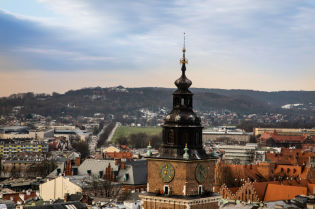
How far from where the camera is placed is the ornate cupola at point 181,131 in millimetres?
28438

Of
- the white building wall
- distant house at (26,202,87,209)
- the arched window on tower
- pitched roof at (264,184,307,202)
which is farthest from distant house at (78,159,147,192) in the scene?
the arched window on tower

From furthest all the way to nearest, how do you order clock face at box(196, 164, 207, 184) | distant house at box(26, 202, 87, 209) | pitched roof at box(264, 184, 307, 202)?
pitched roof at box(264, 184, 307, 202) < distant house at box(26, 202, 87, 209) < clock face at box(196, 164, 207, 184)

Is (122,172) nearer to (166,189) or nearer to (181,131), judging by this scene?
(166,189)

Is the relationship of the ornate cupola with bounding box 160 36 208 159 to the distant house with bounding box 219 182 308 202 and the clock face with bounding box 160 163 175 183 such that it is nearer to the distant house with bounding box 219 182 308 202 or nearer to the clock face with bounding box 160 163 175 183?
the clock face with bounding box 160 163 175 183

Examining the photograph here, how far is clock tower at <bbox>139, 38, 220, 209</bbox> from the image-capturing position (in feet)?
92.1

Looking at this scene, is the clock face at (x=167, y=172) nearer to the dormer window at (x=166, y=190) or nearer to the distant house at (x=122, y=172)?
the dormer window at (x=166, y=190)

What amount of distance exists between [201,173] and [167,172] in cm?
144

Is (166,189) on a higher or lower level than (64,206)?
higher

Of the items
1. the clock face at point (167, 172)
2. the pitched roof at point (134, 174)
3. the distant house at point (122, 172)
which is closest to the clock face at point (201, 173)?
the clock face at point (167, 172)

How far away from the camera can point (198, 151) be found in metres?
28.6

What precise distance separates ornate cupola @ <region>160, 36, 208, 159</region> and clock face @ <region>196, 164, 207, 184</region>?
43cm

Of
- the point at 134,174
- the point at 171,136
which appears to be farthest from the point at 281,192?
the point at 171,136

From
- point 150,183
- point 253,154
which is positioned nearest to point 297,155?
point 253,154

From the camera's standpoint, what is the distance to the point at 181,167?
1108 inches
